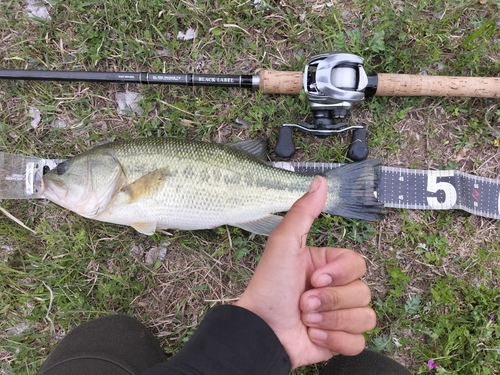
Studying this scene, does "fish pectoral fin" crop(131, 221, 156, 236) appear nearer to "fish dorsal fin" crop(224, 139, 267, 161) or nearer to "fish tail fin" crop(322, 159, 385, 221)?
"fish dorsal fin" crop(224, 139, 267, 161)

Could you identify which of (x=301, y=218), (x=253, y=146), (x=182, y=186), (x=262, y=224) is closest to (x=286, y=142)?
→ (x=253, y=146)

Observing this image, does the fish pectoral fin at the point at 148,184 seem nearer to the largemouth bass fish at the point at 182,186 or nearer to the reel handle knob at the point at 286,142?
the largemouth bass fish at the point at 182,186

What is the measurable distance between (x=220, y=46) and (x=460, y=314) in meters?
3.18

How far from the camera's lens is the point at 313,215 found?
89.1 inches

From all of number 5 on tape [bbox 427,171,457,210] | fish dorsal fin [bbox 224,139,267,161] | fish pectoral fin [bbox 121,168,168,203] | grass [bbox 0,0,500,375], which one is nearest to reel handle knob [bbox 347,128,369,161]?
grass [bbox 0,0,500,375]

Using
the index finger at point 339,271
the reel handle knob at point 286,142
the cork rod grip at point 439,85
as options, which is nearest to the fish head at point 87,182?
the reel handle knob at point 286,142

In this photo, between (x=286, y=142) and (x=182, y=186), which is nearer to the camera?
(x=182, y=186)

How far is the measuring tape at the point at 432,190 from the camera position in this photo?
3.21m

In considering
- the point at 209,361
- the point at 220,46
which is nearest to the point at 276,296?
the point at 209,361

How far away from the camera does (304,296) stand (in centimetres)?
220

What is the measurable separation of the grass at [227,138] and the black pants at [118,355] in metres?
0.16

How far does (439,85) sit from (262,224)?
1894 millimetres

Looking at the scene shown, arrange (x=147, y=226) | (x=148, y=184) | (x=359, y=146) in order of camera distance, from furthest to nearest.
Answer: (x=359, y=146) → (x=147, y=226) → (x=148, y=184)

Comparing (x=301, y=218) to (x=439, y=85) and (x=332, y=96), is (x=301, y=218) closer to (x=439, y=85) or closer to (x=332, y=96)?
(x=332, y=96)
